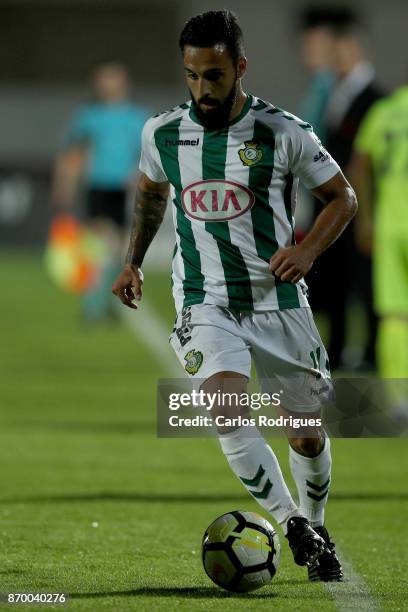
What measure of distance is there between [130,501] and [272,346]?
2095 mm

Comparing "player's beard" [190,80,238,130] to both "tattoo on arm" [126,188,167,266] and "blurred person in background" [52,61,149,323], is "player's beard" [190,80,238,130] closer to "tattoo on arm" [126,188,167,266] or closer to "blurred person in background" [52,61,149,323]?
"tattoo on arm" [126,188,167,266]

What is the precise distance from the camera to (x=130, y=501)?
7.07 metres

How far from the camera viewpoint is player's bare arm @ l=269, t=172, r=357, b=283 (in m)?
5.06

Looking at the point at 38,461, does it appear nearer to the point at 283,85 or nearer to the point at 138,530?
the point at 138,530

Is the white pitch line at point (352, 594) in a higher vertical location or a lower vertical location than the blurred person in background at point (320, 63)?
lower

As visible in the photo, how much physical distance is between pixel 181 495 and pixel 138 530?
100cm

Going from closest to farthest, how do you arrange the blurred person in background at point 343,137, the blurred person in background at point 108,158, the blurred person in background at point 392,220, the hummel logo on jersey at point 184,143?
the hummel logo on jersey at point 184,143 < the blurred person in background at point 392,220 < the blurred person in background at point 343,137 < the blurred person in background at point 108,158

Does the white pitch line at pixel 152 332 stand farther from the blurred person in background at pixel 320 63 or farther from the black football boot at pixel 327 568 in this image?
the black football boot at pixel 327 568

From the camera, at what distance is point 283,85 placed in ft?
96.6

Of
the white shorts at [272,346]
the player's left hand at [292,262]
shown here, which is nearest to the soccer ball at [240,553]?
the white shorts at [272,346]

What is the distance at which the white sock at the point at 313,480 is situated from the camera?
5309mm

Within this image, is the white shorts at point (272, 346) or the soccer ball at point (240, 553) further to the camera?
the white shorts at point (272, 346)

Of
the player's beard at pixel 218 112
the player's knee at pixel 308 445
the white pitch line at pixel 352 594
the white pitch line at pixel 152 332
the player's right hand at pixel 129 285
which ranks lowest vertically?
the white pitch line at pixel 152 332

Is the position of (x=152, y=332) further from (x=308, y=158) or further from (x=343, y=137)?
(x=308, y=158)
